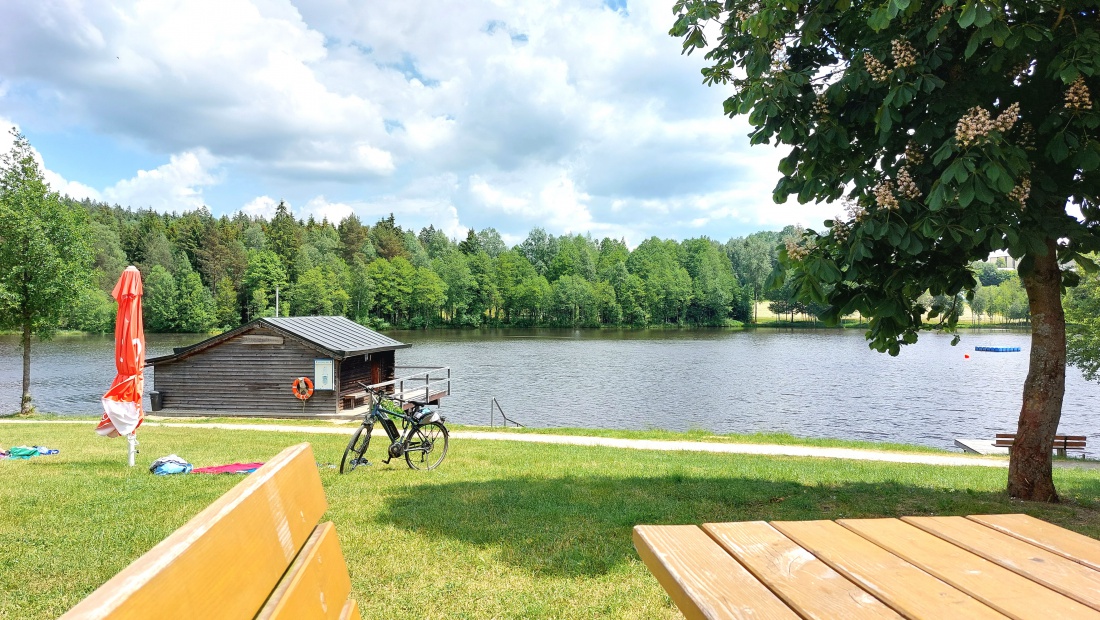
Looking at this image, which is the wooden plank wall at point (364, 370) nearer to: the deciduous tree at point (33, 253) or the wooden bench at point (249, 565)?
the deciduous tree at point (33, 253)

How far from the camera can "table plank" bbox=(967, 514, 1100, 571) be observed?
6.68ft

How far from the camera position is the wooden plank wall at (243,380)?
24641mm

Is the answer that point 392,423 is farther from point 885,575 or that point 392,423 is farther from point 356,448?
point 885,575

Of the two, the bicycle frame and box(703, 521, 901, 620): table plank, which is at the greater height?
box(703, 521, 901, 620): table plank

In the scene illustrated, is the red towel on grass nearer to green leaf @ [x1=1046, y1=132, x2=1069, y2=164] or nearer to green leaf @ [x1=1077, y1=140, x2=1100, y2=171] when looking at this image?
green leaf @ [x1=1046, y1=132, x2=1069, y2=164]

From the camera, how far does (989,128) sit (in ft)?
17.0

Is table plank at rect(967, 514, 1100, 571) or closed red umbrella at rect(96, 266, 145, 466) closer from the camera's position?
table plank at rect(967, 514, 1100, 571)

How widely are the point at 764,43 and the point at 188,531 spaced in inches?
269

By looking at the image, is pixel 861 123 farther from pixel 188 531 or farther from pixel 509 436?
pixel 509 436

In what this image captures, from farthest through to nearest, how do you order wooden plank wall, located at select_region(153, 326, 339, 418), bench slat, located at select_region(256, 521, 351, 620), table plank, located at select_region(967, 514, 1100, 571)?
wooden plank wall, located at select_region(153, 326, 339, 418) < table plank, located at select_region(967, 514, 1100, 571) < bench slat, located at select_region(256, 521, 351, 620)

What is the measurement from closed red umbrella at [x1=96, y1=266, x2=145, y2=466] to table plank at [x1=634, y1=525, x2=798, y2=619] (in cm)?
1047

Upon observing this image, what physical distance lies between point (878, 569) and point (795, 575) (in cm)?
25

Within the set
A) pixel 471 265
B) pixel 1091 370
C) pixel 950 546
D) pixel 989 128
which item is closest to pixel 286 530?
pixel 950 546

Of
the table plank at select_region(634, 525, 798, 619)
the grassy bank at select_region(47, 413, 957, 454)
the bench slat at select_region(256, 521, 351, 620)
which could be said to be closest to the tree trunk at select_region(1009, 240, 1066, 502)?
the table plank at select_region(634, 525, 798, 619)
